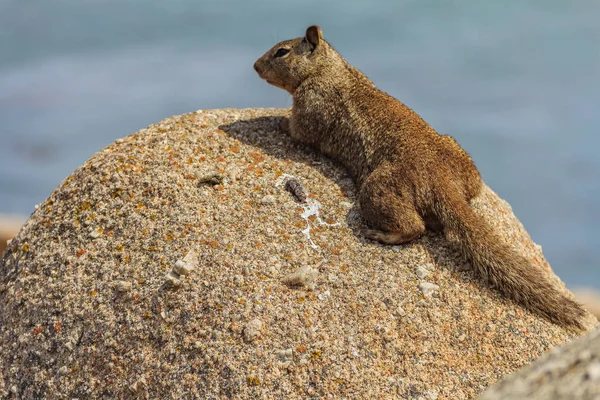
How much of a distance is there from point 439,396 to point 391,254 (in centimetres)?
152

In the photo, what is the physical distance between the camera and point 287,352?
5.68 meters

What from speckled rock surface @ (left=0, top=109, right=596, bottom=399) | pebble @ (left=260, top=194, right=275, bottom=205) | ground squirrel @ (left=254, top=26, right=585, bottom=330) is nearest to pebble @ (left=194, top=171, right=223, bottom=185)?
speckled rock surface @ (left=0, top=109, right=596, bottom=399)

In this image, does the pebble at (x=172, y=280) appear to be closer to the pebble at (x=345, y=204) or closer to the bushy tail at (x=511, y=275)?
the pebble at (x=345, y=204)

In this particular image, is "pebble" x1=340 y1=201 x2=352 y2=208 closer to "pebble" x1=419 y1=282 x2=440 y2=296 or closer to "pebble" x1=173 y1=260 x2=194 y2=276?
"pebble" x1=419 y1=282 x2=440 y2=296

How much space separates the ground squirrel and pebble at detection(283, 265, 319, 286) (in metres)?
0.86

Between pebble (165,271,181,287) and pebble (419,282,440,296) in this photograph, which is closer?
pebble (165,271,181,287)

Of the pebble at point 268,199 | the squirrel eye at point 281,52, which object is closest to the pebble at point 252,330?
the pebble at point 268,199

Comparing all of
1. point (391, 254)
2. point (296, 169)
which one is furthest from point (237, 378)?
point (296, 169)

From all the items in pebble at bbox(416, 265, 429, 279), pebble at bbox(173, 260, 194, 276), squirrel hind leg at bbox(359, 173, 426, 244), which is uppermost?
squirrel hind leg at bbox(359, 173, 426, 244)

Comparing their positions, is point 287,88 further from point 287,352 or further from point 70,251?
point 287,352

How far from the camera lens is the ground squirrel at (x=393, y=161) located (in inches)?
259

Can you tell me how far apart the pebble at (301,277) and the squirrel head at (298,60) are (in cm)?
297

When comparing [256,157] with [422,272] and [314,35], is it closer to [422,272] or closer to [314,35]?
[314,35]

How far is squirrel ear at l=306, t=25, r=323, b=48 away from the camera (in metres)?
8.37
